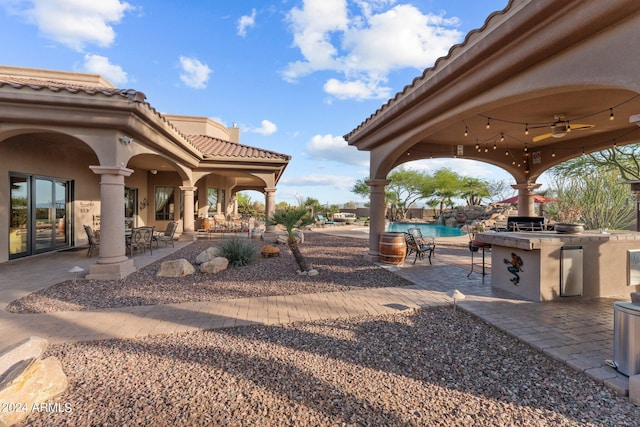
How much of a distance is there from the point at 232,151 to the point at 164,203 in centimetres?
522

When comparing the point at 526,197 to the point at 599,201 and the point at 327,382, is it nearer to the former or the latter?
the point at 599,201

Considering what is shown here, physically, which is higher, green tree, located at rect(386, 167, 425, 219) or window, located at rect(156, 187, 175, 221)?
green tree, located at rect(386, 167, 425, 219)

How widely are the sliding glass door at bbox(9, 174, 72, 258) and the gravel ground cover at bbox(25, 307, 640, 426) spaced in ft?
24.5

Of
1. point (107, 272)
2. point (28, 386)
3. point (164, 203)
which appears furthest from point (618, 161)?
point (164, 203)

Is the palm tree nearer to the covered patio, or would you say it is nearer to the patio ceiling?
the covered patio

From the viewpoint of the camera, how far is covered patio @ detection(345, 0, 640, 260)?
2.70 m

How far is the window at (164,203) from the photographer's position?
15359 mm

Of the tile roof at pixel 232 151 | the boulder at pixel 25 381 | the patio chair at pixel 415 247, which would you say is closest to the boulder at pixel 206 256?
the boulder at pixel 25 381

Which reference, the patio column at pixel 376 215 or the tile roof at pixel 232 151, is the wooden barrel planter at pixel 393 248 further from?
the tile roof at pixel 232 151

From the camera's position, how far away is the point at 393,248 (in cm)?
777

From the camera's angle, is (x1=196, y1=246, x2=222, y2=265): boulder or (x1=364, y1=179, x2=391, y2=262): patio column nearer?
(x1=196, y1=246, x2=222, y2=265): boulder

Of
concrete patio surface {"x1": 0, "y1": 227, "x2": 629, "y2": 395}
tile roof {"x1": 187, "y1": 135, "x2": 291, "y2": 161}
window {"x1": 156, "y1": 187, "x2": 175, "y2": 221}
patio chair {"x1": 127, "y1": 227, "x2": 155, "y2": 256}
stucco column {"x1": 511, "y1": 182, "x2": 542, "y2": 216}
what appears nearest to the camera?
concrete patio surface {"x1": 0, "y1": 227, "x2": 629, "y2": 395}

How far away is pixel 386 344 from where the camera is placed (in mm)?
3492

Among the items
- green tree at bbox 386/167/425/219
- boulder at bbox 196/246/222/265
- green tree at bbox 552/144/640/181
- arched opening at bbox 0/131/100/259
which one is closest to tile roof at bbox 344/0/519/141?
boulder at bbox 196/246/222/265
